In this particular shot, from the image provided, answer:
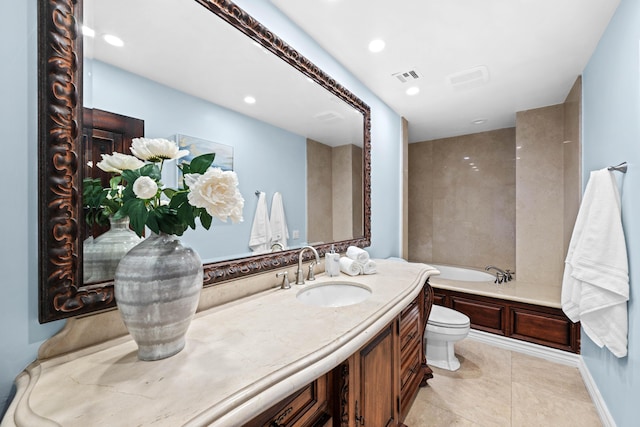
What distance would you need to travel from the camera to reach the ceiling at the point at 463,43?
4.89ft

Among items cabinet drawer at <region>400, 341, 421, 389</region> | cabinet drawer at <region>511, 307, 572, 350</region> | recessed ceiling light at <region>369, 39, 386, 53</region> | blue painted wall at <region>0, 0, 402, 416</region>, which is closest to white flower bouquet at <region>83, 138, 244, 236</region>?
blue painted wall at <region>0, 0, 402, 416</region>

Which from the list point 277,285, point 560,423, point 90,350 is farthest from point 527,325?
point 90,350

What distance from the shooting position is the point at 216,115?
120 centimetres

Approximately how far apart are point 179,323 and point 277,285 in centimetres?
74

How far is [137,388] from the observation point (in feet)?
1.97

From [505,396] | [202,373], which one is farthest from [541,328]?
[202,373]

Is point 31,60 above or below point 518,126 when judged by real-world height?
below

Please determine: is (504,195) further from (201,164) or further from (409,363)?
(201,164)

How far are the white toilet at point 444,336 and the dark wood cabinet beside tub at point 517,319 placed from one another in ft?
1.72

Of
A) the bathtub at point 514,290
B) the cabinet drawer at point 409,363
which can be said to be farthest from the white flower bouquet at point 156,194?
the bathtub at point 514,290

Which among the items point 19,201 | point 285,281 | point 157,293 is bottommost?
point 285,281

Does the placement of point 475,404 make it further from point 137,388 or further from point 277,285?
point 137,388

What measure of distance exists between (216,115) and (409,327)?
5.26 feet

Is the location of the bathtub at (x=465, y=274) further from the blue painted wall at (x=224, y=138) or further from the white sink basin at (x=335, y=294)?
the blue painted wall at (x=224, y=138)
